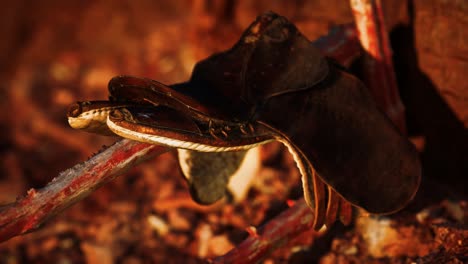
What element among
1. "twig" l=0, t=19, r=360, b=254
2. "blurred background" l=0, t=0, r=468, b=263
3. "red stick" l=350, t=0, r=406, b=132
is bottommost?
"blurred background" l=0, t=0, r=468, b=263

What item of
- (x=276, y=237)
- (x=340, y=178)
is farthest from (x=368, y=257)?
(x=340, y=178)

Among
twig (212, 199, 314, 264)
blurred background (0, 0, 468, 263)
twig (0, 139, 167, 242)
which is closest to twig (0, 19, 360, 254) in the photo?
twig (0, 139, 167, 242)

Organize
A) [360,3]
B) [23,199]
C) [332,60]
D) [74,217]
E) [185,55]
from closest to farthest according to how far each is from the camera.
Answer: [23,199] → [332,60] → [360,3] → [74,217] → [185,55]

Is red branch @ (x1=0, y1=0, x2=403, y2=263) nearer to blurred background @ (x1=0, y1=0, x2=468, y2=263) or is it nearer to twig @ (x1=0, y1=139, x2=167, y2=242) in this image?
twig @ (x1=0, y1=139, x2=167, y2=242)

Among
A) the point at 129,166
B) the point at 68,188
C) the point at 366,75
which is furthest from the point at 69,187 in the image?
the point at 366,75

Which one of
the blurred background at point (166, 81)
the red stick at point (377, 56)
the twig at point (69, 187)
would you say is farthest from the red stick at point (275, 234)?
the twig at point (69, 187)

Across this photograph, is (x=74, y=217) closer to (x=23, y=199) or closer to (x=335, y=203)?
(x=23, y=199)
